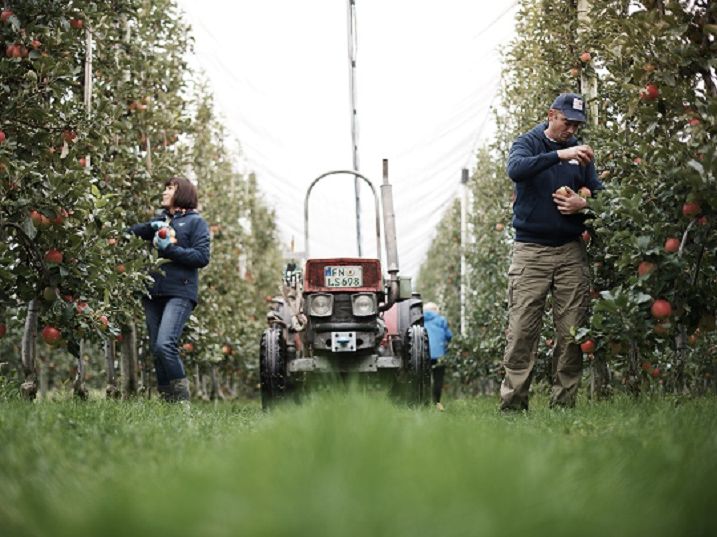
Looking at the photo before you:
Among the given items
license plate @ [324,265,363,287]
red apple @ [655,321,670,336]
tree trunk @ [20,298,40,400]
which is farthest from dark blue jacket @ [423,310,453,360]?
red apple @ [655,321,670,336]

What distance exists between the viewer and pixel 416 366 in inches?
293

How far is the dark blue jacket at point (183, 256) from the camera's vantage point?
21.9ft

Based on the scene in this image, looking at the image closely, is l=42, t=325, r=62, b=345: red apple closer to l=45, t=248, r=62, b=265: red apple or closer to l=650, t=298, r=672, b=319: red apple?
l=45, t=248, r=62, b=265: red apple

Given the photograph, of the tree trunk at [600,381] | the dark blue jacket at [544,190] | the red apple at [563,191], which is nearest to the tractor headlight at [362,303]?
the dark blue jacket at [544,190]

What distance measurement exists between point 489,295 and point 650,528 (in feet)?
46.1

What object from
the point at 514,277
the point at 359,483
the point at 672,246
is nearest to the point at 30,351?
the point at 514,277

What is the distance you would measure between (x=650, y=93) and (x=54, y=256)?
3329 mm

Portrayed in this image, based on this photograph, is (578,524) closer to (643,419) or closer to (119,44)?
(643,419)

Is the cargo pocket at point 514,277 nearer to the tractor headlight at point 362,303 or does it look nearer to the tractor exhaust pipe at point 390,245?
the tractor headlight at point 362,303

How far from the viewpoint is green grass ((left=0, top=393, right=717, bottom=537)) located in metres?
1.50

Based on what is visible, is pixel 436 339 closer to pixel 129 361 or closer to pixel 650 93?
pixel 129 361

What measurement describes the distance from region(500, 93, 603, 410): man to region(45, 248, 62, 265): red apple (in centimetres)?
278

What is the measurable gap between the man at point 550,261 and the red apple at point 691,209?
1.76 meters

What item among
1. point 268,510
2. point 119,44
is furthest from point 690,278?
point 119,44
